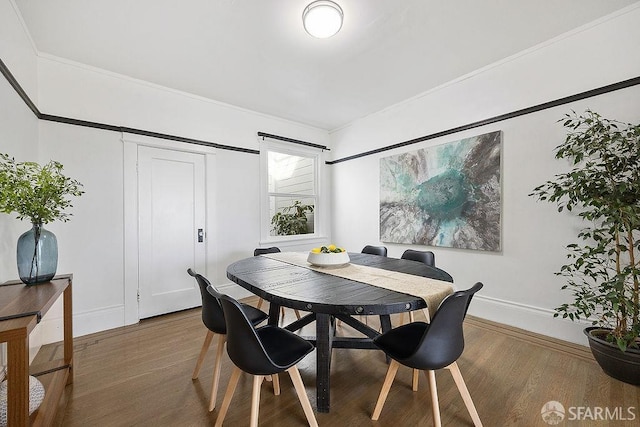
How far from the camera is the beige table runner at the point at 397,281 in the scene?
1560 mm

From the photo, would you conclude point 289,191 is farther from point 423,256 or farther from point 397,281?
point 397,281

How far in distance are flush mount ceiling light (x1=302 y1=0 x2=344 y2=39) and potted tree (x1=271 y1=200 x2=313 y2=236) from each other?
117 inches

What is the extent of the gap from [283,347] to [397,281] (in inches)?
33.0

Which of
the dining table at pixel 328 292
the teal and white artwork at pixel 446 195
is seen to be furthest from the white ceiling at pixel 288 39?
the dining table at pixel 328 292

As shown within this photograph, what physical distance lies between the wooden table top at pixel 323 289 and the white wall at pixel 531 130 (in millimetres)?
1335

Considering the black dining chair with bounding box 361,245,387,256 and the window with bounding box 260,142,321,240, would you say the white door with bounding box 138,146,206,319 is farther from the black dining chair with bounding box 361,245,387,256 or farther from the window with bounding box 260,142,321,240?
the black dining chair with bounding box 361,245,387,256

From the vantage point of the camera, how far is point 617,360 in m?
1.94

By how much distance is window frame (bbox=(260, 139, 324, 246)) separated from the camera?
430cm

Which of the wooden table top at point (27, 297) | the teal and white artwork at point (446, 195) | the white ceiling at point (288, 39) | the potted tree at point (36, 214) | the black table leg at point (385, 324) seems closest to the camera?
the wooden table top at point (27, 297)

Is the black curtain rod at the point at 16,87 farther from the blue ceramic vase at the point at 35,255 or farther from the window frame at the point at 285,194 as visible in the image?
the window frame at the point at 285,194

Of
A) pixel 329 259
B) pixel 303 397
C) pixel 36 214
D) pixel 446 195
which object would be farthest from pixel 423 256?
pixel 36 214

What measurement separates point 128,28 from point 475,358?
409cm

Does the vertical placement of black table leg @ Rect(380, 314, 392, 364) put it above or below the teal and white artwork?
below

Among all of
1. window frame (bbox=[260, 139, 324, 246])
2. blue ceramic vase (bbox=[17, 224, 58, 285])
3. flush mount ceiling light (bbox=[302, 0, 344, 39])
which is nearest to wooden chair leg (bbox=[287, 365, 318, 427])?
blue ceramic vase (bbox=[17, 224, 58, 285])
